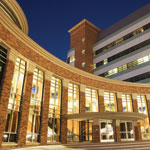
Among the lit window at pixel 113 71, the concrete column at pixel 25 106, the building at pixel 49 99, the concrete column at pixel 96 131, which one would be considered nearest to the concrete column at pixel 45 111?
the building at pixel 49 99

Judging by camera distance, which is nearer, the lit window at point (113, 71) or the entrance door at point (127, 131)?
the entrance door at point (127, 131)

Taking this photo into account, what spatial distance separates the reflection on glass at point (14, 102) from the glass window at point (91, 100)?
10.8 m

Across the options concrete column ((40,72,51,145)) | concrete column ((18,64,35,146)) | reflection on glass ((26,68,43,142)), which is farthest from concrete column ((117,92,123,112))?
concrete column ((18,64,35,146))

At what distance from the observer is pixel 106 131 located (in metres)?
21.2

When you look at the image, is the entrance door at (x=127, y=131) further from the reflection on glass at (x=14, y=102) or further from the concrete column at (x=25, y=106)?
the reflection on glass at (x=14, y=102)

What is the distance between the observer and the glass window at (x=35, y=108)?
1598cm

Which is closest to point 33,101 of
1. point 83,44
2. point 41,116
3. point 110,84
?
point 41,116

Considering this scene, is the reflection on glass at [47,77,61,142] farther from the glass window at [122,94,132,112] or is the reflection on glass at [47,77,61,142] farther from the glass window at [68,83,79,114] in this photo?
the glass window at [122,94,132,112]

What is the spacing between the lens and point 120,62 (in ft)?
130

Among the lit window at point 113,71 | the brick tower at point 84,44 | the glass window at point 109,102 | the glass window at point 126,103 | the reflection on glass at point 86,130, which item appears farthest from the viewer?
the brick tower at point 84,44

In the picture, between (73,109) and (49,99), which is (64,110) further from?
(49,99)

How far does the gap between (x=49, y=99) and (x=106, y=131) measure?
8.90 metres

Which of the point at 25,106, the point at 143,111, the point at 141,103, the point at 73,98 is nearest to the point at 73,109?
the point at 73,98

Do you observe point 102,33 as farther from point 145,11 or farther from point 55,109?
point 55,109
